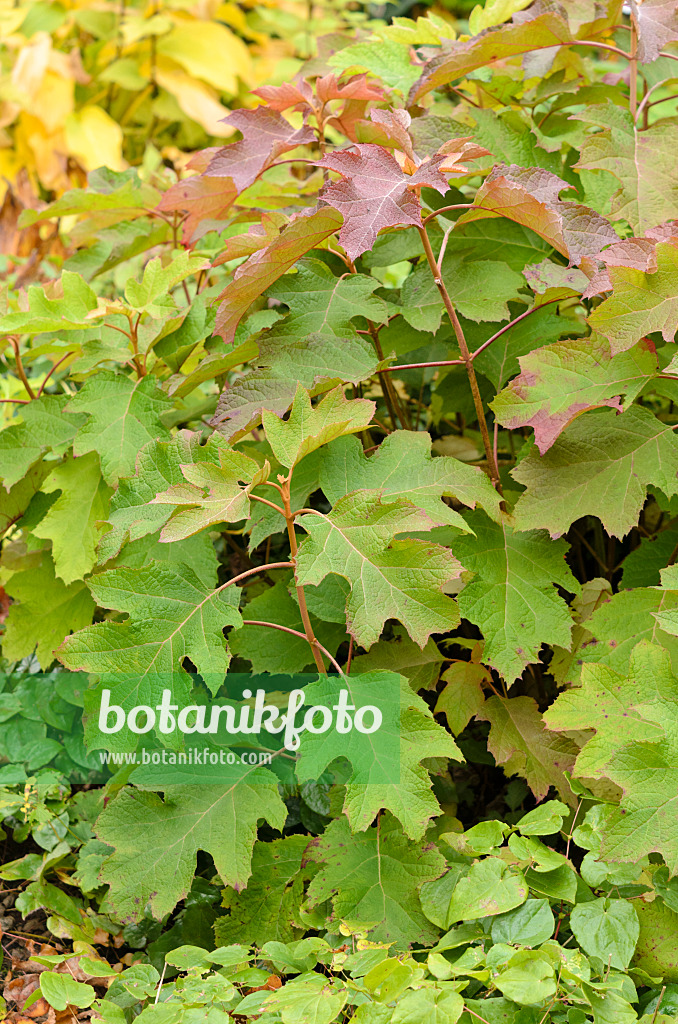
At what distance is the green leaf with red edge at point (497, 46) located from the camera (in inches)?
52.9

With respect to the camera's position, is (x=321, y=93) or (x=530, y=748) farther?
(x=321, y=93)

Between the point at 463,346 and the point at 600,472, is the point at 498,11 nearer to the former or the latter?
the point at 463,346

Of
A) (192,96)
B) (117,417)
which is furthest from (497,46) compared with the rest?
(192,96)

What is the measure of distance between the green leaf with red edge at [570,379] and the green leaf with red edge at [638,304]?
56 millimetres

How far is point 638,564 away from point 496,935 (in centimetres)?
60

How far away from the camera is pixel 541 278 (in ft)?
4.19

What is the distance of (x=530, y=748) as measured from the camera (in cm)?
127

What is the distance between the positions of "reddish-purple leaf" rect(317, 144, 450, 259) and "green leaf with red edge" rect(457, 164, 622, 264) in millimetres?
97

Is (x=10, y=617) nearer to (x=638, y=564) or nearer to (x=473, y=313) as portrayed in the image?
(x=473, y=313)

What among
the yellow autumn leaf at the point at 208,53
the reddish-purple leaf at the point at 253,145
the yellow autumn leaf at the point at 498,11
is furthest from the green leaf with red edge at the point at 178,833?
the yellow autumn leaf at the point at 208,53

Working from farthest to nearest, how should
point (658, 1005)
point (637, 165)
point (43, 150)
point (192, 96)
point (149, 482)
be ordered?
point (192, 96), point (43, 150), point (637, 165), point (149, 482), point (658, 1005)

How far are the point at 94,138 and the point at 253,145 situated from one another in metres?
2.89

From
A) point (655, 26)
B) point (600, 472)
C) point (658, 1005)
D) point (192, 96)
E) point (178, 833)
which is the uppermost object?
point (655, 26)

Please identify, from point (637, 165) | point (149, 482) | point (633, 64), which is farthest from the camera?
point (633, 64)
